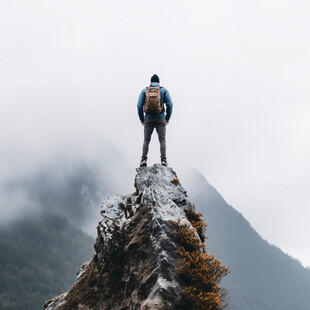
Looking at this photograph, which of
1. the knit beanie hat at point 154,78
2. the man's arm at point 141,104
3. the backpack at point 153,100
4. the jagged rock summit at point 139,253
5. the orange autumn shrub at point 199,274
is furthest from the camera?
the knit beanie hat at point 154,78

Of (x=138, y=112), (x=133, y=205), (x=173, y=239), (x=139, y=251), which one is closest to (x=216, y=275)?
(x=173, y=239)

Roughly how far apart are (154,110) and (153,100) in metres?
0.45

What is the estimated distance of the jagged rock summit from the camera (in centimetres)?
870

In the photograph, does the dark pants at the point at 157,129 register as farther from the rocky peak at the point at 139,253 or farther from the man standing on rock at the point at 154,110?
the rocky peak at the point at 139,253

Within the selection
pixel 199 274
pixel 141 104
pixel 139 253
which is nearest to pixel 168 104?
pixel 141 104

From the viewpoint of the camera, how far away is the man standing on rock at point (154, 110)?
13.8 m

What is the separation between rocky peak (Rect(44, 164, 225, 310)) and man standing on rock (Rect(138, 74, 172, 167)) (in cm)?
133

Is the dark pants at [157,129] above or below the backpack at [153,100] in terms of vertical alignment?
below

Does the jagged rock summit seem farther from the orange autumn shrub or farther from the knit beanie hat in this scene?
the knit beanie hat

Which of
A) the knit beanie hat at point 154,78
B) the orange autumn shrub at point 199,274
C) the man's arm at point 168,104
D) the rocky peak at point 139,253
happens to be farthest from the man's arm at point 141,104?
the orange autumn shrub at point 199,274

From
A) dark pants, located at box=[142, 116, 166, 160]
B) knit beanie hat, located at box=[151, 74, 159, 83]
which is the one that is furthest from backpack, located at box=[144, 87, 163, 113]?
knit beanie hat, located at box=[151, 74, 159, 83]

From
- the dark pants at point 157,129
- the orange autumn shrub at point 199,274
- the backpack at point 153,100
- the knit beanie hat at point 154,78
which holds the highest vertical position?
the knit beanie hat at point 154,78

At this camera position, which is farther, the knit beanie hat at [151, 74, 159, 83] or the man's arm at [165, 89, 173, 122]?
the knit beanie hat at [151, 74, 159, 83]

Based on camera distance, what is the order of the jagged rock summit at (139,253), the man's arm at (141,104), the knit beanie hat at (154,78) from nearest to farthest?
the jagged rock summit at (139,253) < the man's arm at (141,104) < the knit beanie hat at (154,78)
